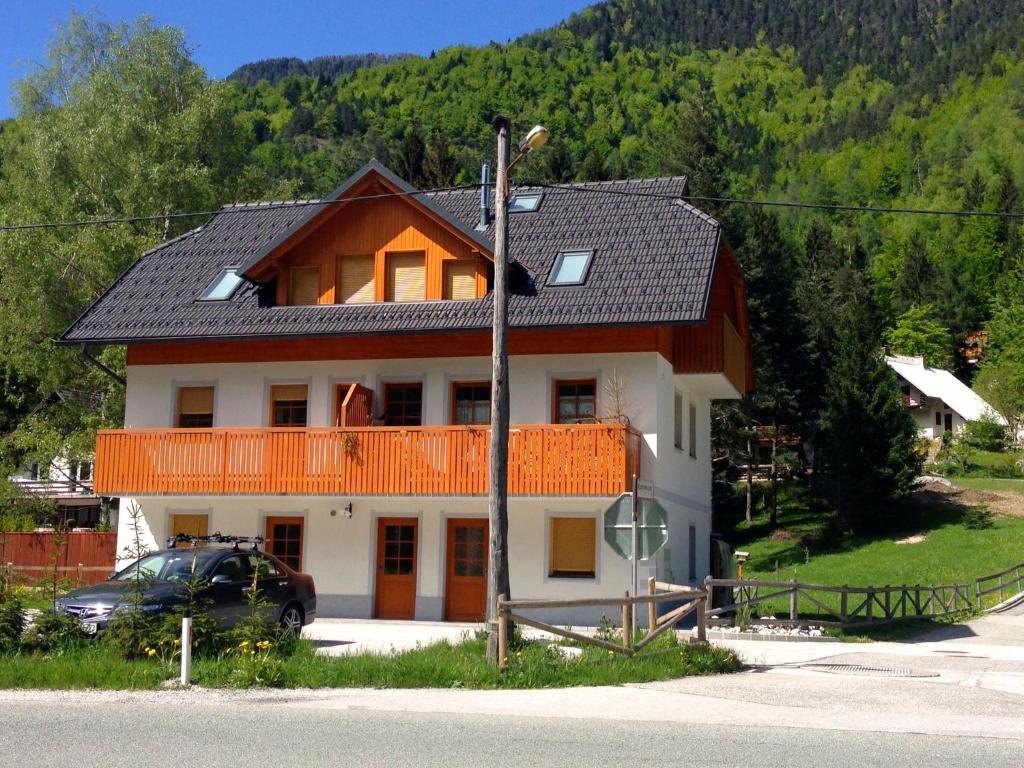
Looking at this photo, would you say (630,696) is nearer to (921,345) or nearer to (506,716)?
(506,716)

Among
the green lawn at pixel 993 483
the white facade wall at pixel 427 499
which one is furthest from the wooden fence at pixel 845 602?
the green lawn at pixel 993 483

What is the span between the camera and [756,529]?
182 ft

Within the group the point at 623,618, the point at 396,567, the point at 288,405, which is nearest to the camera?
the point at 623,618

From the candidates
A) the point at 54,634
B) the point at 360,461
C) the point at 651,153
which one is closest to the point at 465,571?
the point at 360,461

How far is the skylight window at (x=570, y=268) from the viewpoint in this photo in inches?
990

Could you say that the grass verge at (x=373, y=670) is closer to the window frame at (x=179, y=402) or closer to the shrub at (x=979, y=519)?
the window frame at (x=179, y=402)

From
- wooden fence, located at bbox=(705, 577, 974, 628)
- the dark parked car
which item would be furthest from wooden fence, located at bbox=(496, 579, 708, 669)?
wooden fence, located at bbox=(705, 577, 974, 628)

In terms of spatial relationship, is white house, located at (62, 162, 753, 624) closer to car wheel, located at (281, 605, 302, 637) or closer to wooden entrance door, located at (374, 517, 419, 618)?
wooden entrance door, located at (374, 517, 419, 618)

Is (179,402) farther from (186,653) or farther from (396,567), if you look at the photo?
(186,653)

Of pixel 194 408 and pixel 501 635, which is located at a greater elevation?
pixel 194 408

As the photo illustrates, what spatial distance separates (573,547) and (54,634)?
11.6 metres

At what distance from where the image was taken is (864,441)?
160 ft

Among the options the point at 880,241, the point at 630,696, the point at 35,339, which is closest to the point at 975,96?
the point at 880,241

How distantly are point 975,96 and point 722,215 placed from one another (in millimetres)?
118554
